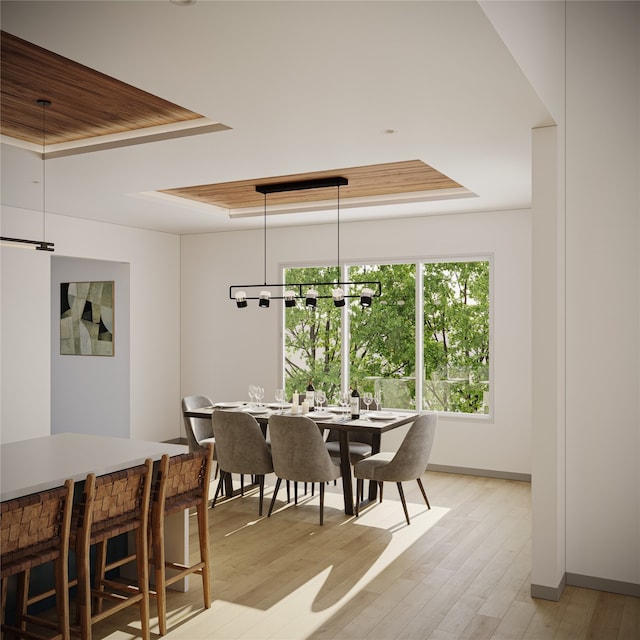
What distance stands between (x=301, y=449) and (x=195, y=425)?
1549 mm

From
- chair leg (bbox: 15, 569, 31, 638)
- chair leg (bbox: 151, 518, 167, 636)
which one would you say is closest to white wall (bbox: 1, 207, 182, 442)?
chair leg (bbox: 15, 569, 31, 638)

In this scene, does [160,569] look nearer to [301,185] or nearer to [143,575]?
[143,575]

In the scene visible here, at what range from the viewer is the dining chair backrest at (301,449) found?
5121 mm

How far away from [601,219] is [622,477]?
1.54 m

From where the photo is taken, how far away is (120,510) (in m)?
3.08

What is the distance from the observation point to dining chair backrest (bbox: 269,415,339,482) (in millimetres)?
5121

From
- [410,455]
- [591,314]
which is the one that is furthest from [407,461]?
[591,314]

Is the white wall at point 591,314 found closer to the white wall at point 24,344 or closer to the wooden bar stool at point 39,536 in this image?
the wooden bar stool at point 39,536

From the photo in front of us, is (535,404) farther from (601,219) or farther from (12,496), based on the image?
(12,496)

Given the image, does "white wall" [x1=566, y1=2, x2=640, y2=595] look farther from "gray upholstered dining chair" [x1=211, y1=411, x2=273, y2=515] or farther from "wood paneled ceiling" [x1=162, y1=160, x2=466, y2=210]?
"gray upholstered dining chair" [x1=211, y1=411, x2=273, y2=515]

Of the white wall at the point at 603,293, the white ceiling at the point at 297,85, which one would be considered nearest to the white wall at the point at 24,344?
the white ceiling at the point at 297,85

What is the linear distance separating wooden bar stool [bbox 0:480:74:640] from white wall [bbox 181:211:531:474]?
488cm

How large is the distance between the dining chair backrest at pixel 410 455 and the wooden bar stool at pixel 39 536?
2.82 meters

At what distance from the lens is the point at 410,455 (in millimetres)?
5117
